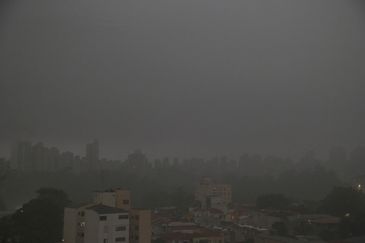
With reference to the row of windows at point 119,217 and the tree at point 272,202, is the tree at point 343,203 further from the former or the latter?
the row of windows at point 119,217

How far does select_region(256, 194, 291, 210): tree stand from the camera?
21.4 feet

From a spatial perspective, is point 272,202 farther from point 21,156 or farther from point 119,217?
point 21,156

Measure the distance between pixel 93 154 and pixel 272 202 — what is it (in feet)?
9.37

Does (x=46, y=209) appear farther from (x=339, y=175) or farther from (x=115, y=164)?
(x=339, y=175)

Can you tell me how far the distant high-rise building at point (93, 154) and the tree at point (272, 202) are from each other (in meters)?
2.63

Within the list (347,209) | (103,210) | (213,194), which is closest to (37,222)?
(103,210)

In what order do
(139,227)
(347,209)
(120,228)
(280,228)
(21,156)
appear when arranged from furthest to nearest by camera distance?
(21,156), (347,209), (280,228), (139,227), (120,228)

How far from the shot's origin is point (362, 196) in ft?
21.0

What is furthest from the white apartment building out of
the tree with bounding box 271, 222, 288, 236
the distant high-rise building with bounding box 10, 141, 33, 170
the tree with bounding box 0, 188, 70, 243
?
the distant high-rise building with bounding box 10, 141, 33, 170

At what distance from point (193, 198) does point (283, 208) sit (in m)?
1.87

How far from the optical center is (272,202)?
6594 mm

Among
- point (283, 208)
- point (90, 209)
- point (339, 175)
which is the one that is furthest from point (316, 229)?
point (339, 175)

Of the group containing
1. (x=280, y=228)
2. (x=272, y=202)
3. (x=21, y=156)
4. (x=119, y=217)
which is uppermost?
(x=21, y=156)

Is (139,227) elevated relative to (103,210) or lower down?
lower down
